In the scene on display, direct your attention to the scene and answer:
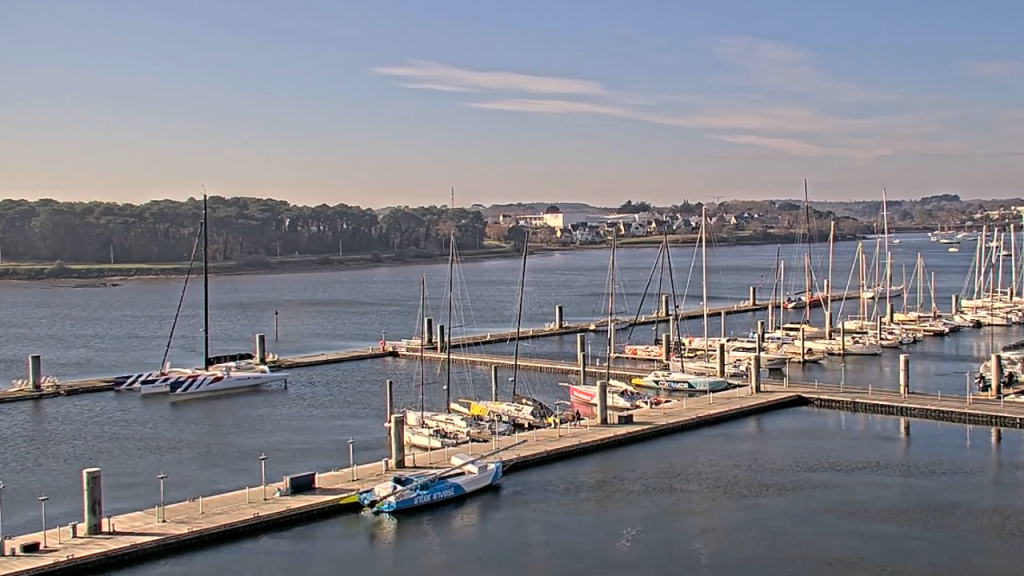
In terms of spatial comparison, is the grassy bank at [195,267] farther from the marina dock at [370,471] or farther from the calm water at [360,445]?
the marina dock at [370,471]

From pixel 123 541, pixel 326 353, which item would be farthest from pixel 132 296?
pixel 123 541

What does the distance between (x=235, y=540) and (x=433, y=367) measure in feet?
96.6

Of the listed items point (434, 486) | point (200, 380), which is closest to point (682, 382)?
point (434, 486)

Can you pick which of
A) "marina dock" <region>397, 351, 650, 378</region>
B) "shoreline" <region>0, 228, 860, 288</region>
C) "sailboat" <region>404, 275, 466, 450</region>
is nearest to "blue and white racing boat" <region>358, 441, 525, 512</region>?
"sailboat" <region>404, 275, 466, 450</region>

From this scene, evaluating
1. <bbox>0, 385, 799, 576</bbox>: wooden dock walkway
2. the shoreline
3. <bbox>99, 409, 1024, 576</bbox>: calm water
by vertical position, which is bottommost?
<bbox>99, 409, 1024, 576</bbox>: calm water

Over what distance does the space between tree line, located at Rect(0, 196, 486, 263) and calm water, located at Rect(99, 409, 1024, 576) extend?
128 m

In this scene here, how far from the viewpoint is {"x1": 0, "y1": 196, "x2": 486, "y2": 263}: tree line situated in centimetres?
14850

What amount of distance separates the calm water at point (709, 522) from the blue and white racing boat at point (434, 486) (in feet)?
1.08

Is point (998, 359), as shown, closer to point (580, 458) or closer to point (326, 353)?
point (580, 458)

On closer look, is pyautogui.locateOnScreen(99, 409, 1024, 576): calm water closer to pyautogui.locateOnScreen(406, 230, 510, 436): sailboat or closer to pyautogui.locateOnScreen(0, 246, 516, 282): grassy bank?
pyautogui.locateOnScreen(406, 230, 510, 436): sailboat

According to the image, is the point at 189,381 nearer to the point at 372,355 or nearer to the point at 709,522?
the point at 372,355

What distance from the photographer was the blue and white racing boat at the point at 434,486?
26656mm

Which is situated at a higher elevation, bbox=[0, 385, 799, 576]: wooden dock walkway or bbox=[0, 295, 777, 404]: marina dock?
bbox=[0, 295, 777, 404]: marina dock

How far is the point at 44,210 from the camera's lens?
5886 inches
